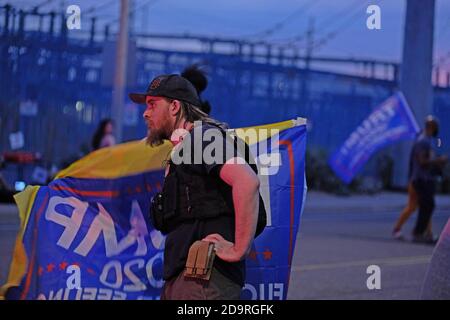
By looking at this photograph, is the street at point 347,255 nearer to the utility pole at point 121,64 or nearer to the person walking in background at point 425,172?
the person walking in background at point 425,172

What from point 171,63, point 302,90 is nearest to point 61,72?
point 171,63

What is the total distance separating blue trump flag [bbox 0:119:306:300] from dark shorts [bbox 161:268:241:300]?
1011 millimetres

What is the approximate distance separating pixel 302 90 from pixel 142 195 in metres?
17.0

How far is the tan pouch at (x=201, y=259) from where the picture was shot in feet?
14.2

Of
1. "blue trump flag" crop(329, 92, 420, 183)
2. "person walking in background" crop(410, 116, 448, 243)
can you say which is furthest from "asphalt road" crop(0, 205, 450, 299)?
"blue trump flag" crop(329, 92, 420, 183)

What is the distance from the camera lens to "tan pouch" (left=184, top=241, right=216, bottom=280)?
14.2 feet

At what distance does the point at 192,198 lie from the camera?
4.45 m

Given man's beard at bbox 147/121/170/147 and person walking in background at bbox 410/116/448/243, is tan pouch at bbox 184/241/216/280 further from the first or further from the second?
person walking in background at bbox 410/116/448/243

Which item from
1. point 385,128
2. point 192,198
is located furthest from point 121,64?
point 192,198

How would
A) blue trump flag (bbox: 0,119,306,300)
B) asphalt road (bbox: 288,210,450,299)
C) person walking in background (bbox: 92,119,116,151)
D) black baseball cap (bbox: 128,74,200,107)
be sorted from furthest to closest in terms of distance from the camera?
1. person walking in background (bbox: 92,119,116,151)
2. asphalt road (bbox: 288,210,450,299)
3. blue trump flag (bbox: 0,119,306,300)
4. black baseball cap (bbox: 128,74,200,107)

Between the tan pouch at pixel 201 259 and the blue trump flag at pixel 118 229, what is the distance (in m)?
1.14

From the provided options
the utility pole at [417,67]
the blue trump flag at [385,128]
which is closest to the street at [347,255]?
the blue trump flag at [385,128]

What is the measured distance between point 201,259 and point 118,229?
2.52 m

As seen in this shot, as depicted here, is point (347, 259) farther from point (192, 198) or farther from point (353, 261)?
point (192, 198)
